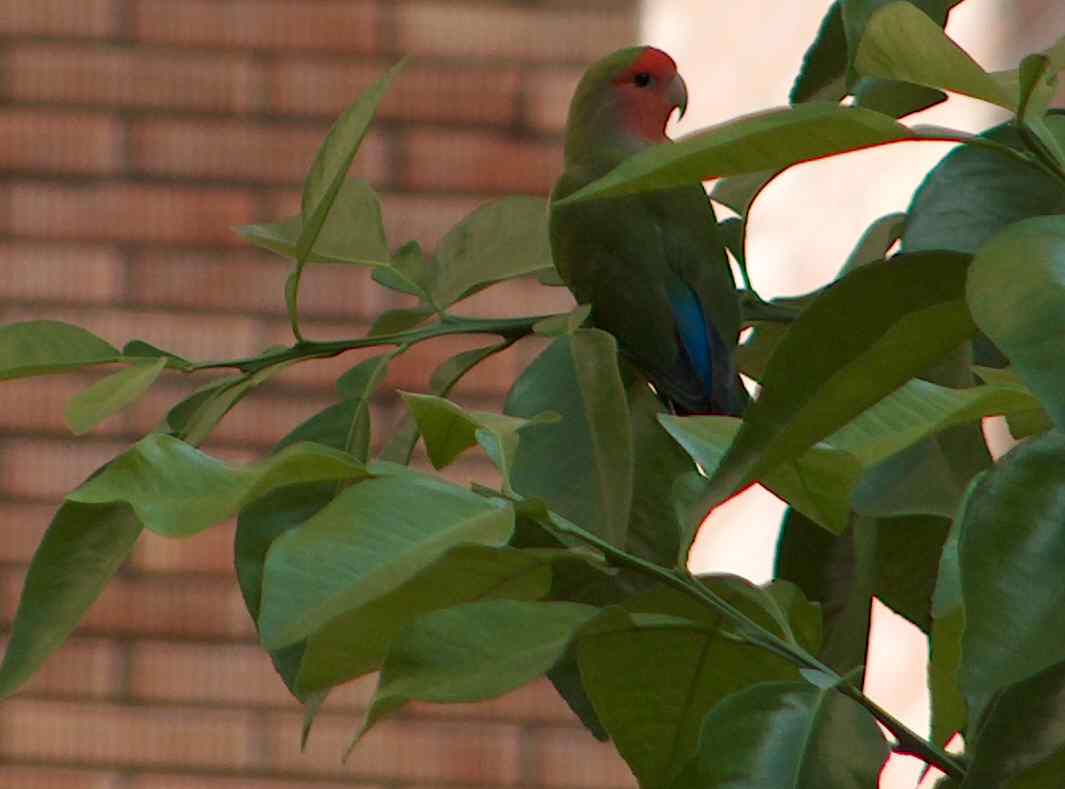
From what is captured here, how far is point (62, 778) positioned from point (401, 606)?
188 cm

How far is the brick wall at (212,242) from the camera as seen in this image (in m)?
2.00

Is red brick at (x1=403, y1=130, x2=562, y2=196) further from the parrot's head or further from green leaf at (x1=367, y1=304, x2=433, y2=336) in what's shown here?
green leaf at (x1=367, y1=304, x2=433, y2=336)

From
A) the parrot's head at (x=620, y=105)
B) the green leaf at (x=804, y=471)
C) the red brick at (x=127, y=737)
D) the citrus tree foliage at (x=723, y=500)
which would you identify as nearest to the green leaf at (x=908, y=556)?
the citrus tree foliage at (x=723, y=500)

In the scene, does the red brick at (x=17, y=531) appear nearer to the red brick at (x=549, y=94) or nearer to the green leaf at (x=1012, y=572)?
the red brick at (x=549, y=94)

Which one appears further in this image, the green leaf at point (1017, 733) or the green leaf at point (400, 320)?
the green leaf at point (400, 320)

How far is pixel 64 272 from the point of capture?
6.66ft

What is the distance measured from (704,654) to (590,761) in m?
1.78

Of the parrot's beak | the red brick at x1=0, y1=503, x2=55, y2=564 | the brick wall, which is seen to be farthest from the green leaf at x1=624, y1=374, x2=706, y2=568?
the red brick at x1=0, y1=503, x2=55, y2=564

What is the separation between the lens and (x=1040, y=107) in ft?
0.84

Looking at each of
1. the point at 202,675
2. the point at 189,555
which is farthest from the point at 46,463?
the point at 202,675

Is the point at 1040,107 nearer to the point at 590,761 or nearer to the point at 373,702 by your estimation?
the point at 373,702

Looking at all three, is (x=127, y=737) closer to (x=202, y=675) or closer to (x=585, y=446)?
(x=202, y=675)

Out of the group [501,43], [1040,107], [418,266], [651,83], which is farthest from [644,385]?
[501,43]

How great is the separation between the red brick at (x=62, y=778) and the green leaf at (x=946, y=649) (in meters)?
1.85
